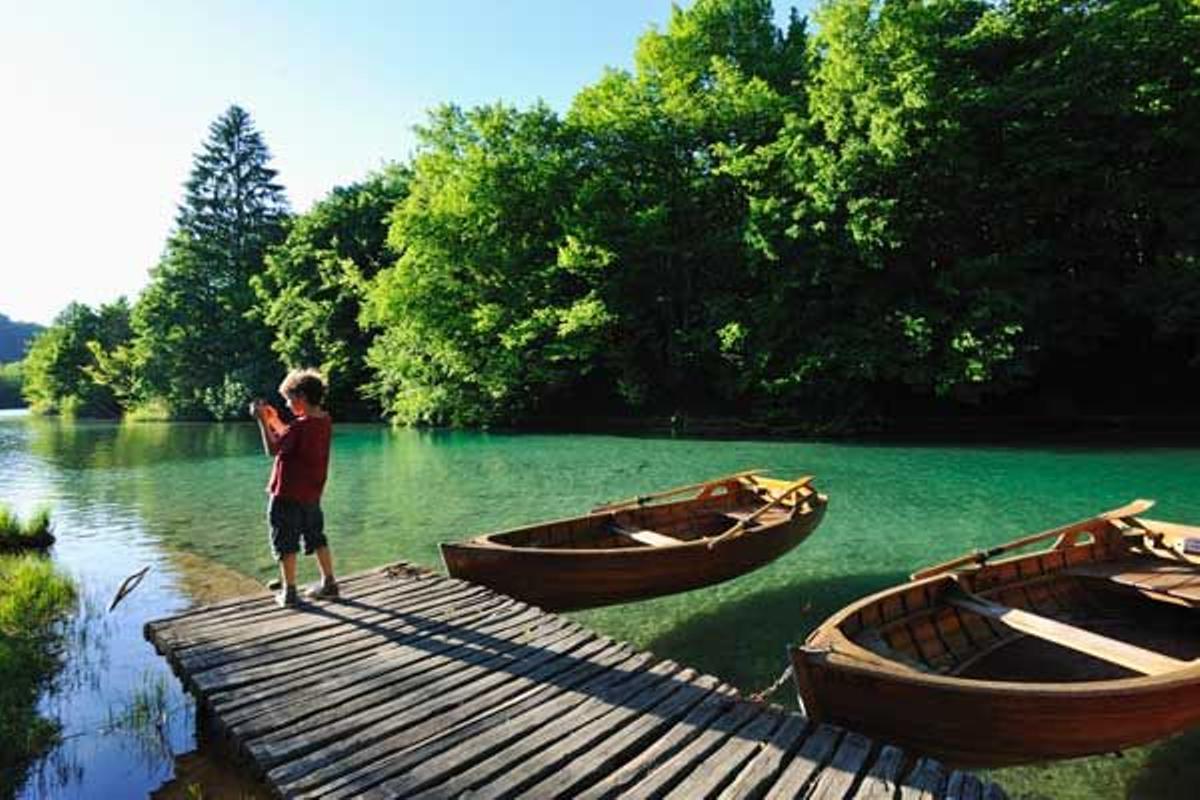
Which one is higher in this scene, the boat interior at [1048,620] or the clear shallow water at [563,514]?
the boat interior at [1048,620]

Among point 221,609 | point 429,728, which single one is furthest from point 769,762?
point 221,609

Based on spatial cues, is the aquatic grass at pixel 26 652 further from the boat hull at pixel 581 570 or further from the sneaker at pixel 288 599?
the boat hull at pixel 581 570

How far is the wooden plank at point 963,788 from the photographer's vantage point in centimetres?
309

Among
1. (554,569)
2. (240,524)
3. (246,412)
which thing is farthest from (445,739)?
(246,412)

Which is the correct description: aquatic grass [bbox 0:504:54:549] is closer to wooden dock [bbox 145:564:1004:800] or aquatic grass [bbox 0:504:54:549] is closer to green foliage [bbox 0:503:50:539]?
green foliage [bbox 0:503:50:539]

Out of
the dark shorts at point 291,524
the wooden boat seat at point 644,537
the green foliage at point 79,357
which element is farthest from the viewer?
the green foliage at point 79,357

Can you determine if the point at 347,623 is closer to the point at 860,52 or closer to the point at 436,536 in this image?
the point at 436,536

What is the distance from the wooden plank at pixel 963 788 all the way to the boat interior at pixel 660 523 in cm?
371

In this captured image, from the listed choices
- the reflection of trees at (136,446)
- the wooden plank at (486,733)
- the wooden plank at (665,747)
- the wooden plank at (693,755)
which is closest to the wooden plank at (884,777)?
the wooden plank at (693,755)

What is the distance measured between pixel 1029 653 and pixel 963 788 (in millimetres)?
2391

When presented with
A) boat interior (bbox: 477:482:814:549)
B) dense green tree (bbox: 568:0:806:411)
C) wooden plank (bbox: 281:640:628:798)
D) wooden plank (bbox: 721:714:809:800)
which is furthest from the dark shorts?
dense green tree (bbox: 568:0:806:411)

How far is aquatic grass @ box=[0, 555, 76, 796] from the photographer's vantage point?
4.43 metres

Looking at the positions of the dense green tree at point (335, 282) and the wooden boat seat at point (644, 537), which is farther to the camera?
the dense green tree at point (335, 282)

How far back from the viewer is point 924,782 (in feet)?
10.5
